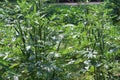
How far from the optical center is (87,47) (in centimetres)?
309

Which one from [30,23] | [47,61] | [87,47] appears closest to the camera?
[47,61]

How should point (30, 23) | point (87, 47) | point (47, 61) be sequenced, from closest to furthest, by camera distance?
point (47, 61), point (30, 23), point (87, 47)

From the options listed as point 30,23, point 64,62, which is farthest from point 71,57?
point 30,23

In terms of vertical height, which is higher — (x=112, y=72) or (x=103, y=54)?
(x=103, y=54)

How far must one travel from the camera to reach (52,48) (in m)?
2.82

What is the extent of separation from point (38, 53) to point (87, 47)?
0.57 metres

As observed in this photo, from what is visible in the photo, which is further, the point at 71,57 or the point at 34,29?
the point at 71,57

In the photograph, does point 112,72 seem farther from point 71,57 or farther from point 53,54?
point 53,54

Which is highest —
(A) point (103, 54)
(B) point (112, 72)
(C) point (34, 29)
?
(C) point (34, 29)

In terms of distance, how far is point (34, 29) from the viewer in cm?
290

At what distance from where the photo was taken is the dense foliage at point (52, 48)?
274cm

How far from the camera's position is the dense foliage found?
8.98 ft

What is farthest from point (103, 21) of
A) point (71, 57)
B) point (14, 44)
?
point (14, 44)

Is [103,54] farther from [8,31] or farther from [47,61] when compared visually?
[8,31]
